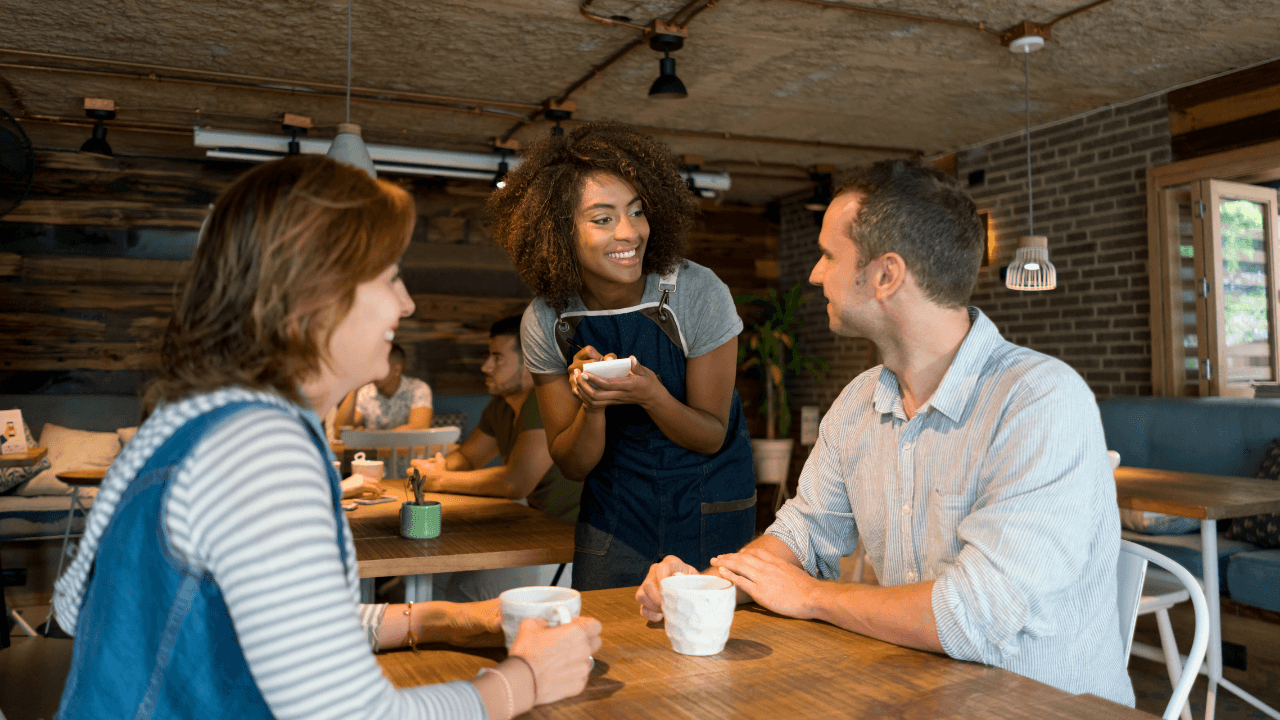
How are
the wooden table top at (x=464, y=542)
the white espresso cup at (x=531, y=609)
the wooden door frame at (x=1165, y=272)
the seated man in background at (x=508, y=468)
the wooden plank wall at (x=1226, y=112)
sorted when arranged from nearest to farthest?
the white espresso cup at (x=531, y=609)
the wooden table top at (x=464, y=542)
the seated man in background at (x=508, y=468)
the wooden plank wall at (x=1226, y=112)
the wooden door frame at (x=1165, y=272)

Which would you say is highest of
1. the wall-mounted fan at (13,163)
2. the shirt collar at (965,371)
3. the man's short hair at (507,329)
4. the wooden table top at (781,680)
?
the wall-mounted fan at (13,163)

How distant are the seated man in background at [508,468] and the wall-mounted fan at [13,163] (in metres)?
2.16

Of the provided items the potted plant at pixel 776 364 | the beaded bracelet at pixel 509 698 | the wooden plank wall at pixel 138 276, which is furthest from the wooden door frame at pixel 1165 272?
the beaded bracelet at pixel 509 698

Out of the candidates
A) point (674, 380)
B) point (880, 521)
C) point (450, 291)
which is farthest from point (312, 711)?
point (450, 291)

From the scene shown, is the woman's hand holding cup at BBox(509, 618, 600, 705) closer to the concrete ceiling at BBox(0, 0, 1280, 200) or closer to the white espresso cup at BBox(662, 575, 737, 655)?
the white espresso cup at BBox(662, 575, 737, 655)

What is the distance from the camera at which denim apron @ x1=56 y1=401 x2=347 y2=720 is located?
752mm

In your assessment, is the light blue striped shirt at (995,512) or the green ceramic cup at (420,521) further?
the green ceramic cup at (420,521)

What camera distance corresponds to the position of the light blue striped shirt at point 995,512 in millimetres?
1143

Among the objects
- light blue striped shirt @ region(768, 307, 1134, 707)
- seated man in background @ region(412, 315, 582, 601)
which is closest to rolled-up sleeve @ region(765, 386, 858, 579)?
light blue striped shirt @ region(768, 307, 1134, 707)

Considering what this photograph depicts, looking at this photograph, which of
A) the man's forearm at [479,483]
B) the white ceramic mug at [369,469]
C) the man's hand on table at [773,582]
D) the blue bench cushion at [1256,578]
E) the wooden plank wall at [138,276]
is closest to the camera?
the man's hand on table at [773,582]

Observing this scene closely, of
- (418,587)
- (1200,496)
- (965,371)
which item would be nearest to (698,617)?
(965,371)

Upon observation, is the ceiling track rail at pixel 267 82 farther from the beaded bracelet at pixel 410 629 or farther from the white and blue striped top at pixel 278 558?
the white and blue striped top at pixel 278 558

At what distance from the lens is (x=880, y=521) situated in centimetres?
148

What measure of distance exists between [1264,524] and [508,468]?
3.18m
